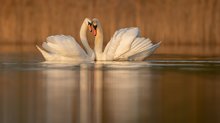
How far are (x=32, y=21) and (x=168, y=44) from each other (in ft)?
12.0

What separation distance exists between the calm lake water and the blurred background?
36.3 feet

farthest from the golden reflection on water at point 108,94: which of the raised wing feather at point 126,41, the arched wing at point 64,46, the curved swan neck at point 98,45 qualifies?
the curved swan neck at point 98,45

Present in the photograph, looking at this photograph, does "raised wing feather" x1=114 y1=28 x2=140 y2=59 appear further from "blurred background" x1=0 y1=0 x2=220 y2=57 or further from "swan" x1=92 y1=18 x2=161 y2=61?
"blurred background" x1=0 y1=0 x2=220 y2=57

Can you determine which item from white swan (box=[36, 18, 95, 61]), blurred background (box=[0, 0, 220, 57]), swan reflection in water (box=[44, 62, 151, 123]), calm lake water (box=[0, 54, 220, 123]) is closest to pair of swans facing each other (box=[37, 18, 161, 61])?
white swan (box=[36, 18, 95, 61])

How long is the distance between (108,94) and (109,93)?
0.10 m

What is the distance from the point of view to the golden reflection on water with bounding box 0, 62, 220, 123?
631 centimetres

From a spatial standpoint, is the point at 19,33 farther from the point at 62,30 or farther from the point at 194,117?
the point at 194,117

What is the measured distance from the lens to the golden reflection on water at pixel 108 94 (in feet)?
20.7

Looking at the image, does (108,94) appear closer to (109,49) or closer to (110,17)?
(109,49)

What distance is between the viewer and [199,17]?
79.5ft

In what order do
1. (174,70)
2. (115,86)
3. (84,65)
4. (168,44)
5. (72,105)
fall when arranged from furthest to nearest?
1. (168,44)
2. (84,65)
3. (174,70)
4. (115,86)
5. (72,105)

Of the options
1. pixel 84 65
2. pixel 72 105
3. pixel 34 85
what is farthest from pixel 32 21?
pixel 72 105

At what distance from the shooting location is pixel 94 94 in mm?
7941

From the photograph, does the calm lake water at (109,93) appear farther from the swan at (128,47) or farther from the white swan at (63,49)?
the swan at (128,47)
